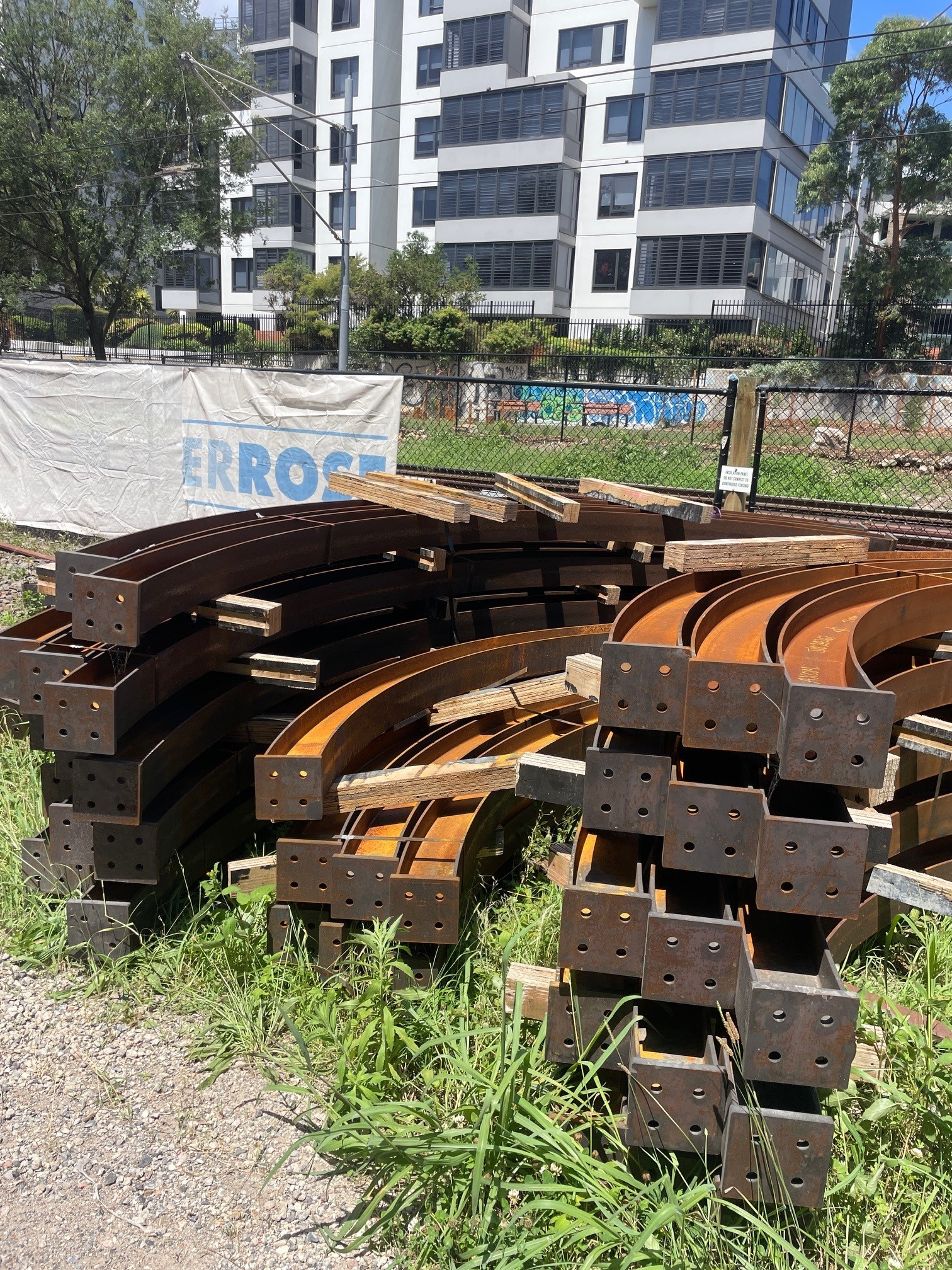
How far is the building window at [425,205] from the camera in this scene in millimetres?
48625

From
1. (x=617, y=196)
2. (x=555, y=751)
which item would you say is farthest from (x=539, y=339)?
(x=555, y=751)

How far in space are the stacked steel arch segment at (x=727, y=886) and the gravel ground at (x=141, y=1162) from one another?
985 millimetres

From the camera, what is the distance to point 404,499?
5473 millimetres

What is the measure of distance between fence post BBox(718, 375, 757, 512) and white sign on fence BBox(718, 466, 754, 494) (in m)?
0.15

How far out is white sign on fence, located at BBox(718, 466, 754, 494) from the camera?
7578 millimetres

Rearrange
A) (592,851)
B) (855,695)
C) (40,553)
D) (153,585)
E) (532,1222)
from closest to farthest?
(855,695)
(532,1222)
(592,851)
(153,585)
(40,553)

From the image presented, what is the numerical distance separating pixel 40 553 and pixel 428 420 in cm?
503

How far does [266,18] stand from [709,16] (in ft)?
80.3

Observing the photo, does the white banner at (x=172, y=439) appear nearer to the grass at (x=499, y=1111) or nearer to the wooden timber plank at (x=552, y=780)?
→ the grass at (x=499, y=1111)

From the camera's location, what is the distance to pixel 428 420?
12820mm

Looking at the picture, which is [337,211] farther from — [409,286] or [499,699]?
[499,699]

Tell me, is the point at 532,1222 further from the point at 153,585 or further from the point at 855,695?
the point at 153,585

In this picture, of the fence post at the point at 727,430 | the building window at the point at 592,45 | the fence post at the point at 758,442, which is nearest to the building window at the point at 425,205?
the building window at the point at 592,45

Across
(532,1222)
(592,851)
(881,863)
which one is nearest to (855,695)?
(881,863)
